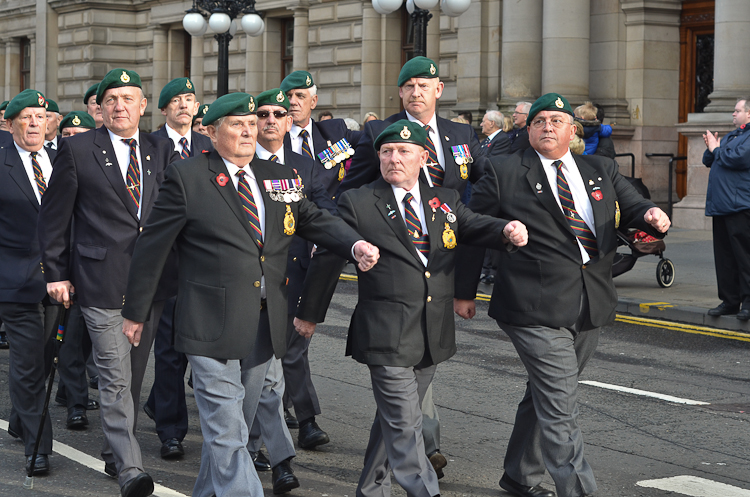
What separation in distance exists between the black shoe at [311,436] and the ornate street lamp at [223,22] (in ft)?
42.0

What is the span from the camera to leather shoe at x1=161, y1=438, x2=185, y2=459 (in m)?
6.44

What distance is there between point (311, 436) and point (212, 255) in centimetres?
185

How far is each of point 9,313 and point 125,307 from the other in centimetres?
161

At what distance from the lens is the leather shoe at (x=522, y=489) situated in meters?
5.59

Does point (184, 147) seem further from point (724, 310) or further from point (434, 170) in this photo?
point (724, 310)

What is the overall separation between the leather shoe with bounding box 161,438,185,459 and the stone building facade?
13.9 metres

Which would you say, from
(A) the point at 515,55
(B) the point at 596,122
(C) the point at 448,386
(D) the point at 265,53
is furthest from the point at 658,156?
(C) the point at 448,386

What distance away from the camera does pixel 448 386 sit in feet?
26.9

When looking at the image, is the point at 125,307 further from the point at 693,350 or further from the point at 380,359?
the point at 693,350

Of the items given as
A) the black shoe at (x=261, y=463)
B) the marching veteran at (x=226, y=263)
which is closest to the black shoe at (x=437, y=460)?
the black shoe at (x=261, y=463)

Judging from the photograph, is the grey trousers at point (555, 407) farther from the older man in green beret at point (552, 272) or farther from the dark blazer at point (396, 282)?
the dark blazer at point (396, 282)

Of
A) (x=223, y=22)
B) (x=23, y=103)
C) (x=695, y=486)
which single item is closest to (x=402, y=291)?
(x=695, y=486)

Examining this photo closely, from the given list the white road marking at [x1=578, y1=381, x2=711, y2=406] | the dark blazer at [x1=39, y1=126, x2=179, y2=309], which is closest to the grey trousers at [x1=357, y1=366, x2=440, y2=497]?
the dark blazer at [x1=39, y1=126, x2=179, y2=309]

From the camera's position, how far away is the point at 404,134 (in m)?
5.27
